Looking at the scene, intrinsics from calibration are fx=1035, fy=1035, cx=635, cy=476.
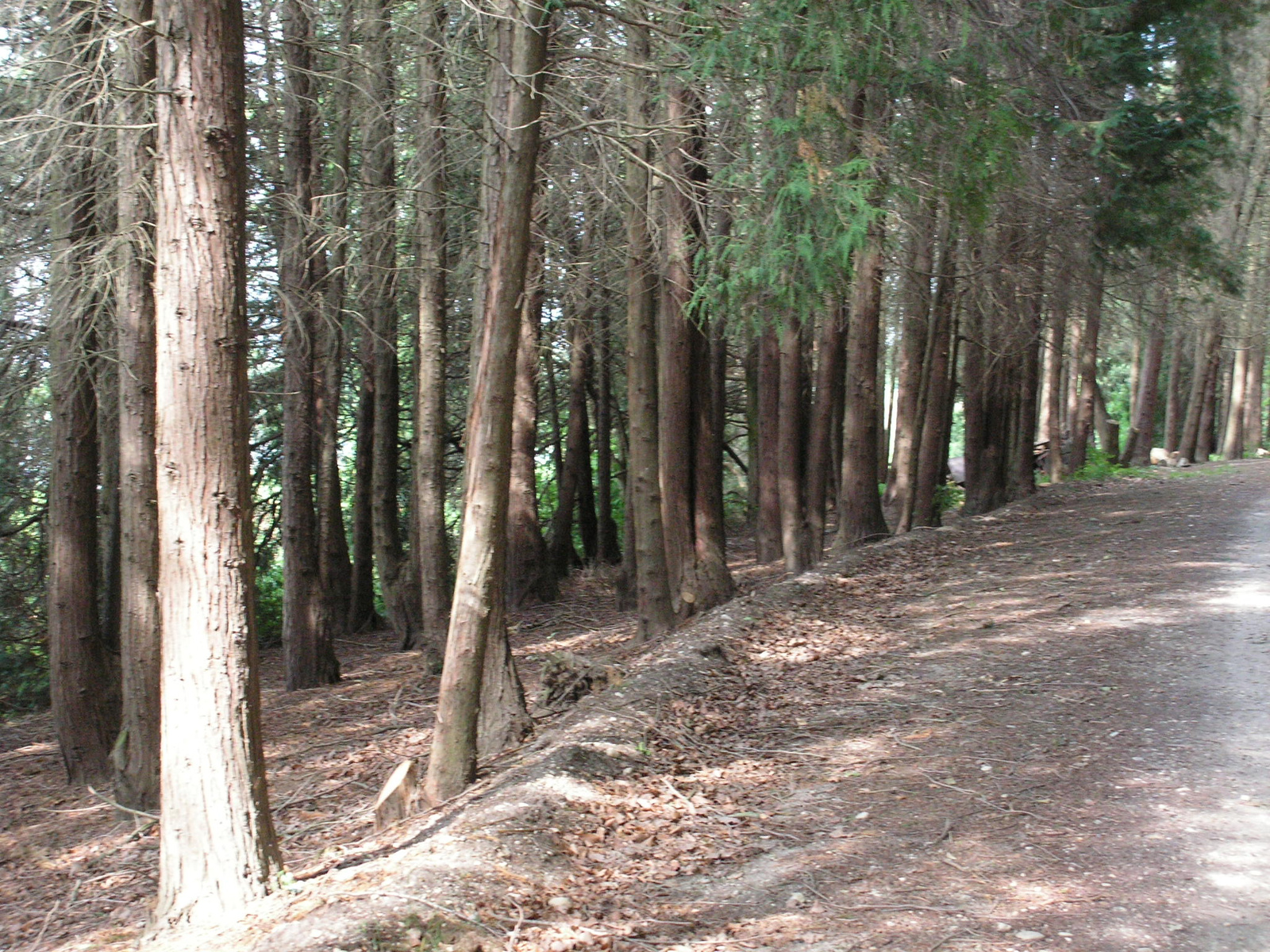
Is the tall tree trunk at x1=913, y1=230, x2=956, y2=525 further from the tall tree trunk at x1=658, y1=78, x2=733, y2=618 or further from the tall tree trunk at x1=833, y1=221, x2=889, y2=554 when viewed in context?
the tall tree trunk at x1=658, y1=78, x2=733, y2=618

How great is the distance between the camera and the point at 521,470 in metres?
16.0

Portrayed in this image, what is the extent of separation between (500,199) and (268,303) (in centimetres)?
900

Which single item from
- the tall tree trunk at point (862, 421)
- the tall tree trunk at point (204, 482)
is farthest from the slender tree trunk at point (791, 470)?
the tall tree trunk at point (204, 482)

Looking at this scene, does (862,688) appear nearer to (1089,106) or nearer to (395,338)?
(1089,106)

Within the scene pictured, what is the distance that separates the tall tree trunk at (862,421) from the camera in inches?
536

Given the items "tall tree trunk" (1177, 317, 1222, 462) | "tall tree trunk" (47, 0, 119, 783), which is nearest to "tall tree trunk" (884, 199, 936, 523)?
"tall tree trunk" (47, 0, 119, 783)

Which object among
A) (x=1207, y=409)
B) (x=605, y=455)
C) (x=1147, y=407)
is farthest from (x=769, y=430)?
(x=1207, y=409)

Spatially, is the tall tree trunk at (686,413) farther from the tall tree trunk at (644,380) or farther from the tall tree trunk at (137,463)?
the tall tree trunk at (137,463)

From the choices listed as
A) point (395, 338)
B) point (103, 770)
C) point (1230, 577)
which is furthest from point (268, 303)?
point (1230, 577)

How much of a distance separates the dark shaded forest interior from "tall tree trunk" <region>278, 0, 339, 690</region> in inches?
2.1

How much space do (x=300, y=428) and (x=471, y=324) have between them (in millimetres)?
2503

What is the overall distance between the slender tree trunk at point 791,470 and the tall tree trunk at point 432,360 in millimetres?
4608

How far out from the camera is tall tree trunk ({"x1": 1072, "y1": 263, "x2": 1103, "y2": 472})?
52.4ft

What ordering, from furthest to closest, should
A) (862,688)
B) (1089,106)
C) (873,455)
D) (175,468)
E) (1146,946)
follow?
(873,455), (1089,106), (862,688), (175,468), (1146,946)
